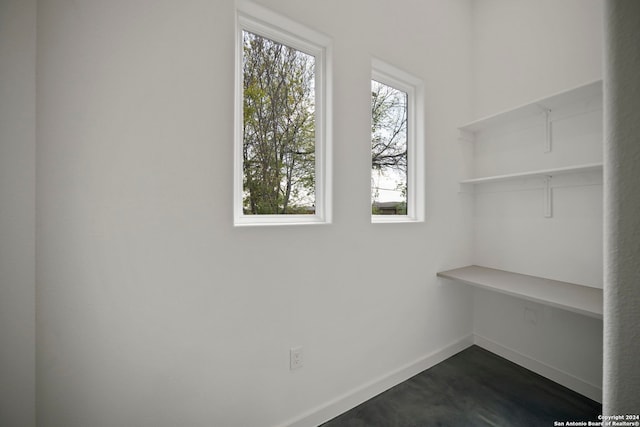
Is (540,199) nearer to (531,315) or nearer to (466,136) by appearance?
(466,136)

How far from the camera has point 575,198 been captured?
70.0 inches

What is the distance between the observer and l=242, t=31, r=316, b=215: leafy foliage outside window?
1462 mm

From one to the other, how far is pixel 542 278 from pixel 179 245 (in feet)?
7.91

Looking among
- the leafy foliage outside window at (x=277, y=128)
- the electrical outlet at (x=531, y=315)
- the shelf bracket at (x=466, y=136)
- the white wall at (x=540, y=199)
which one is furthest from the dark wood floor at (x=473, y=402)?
the shelf bracket at (x=466, y=136)

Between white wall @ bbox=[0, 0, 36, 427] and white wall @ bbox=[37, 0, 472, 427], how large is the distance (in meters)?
0.04

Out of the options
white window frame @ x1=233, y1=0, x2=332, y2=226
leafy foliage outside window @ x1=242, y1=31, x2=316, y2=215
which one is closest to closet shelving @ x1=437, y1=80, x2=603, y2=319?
white window frame @ x1=233, y1=0, x2=332, y2=226

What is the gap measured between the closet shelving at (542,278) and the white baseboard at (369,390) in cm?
65

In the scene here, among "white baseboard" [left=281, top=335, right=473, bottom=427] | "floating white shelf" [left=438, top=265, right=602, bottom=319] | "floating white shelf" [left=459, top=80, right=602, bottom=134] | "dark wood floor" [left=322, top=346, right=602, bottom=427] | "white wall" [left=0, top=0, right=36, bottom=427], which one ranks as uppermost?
"floating white shelf" [left=459, top=80, right=602, bottom=134]

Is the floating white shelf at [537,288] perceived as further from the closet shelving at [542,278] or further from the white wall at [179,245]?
the white wall at [179,245]

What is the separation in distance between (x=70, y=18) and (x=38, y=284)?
963 millimetres

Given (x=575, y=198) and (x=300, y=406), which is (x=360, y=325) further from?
(x=575, y=198)

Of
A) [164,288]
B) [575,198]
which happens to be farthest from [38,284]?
[575,198]

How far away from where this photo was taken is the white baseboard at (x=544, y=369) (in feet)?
5.49

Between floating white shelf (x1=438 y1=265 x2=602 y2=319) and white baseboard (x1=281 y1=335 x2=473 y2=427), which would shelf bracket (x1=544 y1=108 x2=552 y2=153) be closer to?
floating white shelf (x1=438 y1=265 x2=602 y2=319)
